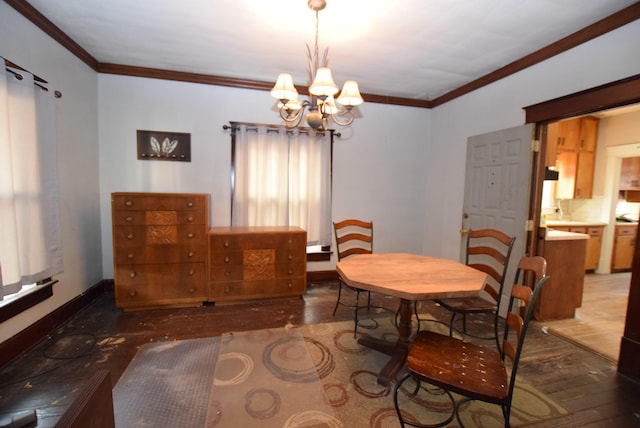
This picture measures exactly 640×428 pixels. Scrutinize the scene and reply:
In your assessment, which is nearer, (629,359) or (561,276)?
(629,359)

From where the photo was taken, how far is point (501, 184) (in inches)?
117

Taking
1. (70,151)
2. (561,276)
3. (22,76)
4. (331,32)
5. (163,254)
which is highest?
(331,32)

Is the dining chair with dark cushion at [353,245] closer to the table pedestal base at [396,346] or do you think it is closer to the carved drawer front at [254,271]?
the table pedestal base at [396,346]

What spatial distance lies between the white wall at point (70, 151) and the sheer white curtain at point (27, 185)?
23 cm

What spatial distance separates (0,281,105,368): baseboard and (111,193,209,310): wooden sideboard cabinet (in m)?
0.40

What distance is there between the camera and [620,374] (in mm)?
2037

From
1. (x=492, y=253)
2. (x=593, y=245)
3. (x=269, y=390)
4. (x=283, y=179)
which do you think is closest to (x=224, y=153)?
(x=283, y=179)

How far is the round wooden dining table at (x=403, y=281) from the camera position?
→ 1.60 meters

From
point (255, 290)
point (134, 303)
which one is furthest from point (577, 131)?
point (134, 303)

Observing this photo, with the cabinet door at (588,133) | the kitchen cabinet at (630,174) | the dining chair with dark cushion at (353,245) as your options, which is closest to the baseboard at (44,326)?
the dining chair with dark cushion at (353,245)

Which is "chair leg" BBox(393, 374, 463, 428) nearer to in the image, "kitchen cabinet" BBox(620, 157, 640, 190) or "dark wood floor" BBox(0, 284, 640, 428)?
"dark wood floor" BBox(0, 284, 640, 428)

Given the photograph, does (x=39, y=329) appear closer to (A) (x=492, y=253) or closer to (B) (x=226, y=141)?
(B) (x=226, y=141)

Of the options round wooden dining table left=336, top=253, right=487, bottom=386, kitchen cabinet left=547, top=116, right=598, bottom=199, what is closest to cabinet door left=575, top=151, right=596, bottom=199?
kitchen cabinet left=547, top=116, right=598, bottom=199

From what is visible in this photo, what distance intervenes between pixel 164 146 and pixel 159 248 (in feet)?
3.99
